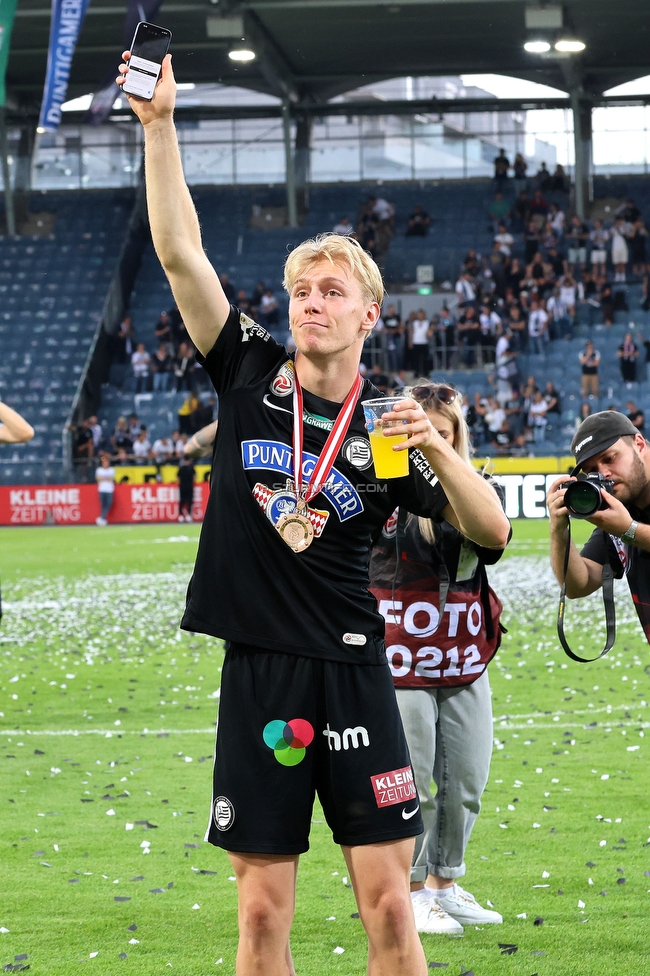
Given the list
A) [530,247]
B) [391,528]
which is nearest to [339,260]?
[391,528]

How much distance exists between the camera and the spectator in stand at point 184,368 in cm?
3506

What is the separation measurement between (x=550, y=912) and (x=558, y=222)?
34874 millimetres

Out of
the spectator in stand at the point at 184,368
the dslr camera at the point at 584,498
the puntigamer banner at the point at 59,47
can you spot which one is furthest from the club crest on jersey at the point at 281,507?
the spectator in stand at the point at 184,368

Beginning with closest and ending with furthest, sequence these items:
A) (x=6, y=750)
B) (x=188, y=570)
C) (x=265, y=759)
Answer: (x=265, y=759) → (x=6, y=750) → (x=188, y=570)

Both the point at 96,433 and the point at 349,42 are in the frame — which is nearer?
the point at 96,433

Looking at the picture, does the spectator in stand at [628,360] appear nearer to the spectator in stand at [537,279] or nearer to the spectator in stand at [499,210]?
the spectator in stand at [537,279]

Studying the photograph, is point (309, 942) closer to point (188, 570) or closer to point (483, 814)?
point (483, 814)

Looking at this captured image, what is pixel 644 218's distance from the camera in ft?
127

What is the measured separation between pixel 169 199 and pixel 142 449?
2909 cm

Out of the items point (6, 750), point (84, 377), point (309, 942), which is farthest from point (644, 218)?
point (309, 942)

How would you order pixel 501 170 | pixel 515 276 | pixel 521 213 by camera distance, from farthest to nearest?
pixel 501 170 < pixel 521 213 < pixel 515 276

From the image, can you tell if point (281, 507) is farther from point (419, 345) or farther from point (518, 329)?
point (518, 329)

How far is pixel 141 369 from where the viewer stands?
1407 inches

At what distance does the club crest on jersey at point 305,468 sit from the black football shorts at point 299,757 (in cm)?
41
